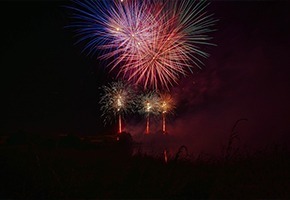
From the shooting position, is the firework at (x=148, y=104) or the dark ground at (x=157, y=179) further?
the firework at (x=148, y=104)

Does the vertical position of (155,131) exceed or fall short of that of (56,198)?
it exceeds it

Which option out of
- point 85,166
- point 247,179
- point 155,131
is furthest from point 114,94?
point 247,179

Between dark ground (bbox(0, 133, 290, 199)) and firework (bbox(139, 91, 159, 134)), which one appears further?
firework (bbox(139, 91, 159, 134))

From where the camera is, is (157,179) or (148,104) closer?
(157,179)

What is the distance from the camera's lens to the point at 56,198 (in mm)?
7020

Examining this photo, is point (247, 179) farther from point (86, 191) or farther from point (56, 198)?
point (56, 198)

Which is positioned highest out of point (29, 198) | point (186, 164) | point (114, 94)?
point (114, 94)

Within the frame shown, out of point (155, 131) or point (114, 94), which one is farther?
point (155, 131)

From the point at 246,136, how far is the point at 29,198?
2746cm

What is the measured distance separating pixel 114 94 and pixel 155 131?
11746mm

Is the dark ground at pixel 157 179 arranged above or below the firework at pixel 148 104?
below

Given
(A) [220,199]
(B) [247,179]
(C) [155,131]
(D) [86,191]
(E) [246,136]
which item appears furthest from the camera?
(C) [155,131]

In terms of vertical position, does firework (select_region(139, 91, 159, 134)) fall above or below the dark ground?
above

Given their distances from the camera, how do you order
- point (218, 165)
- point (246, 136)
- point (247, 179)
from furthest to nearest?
point (246, 136)
point (218, 165)
point (247, 179)
